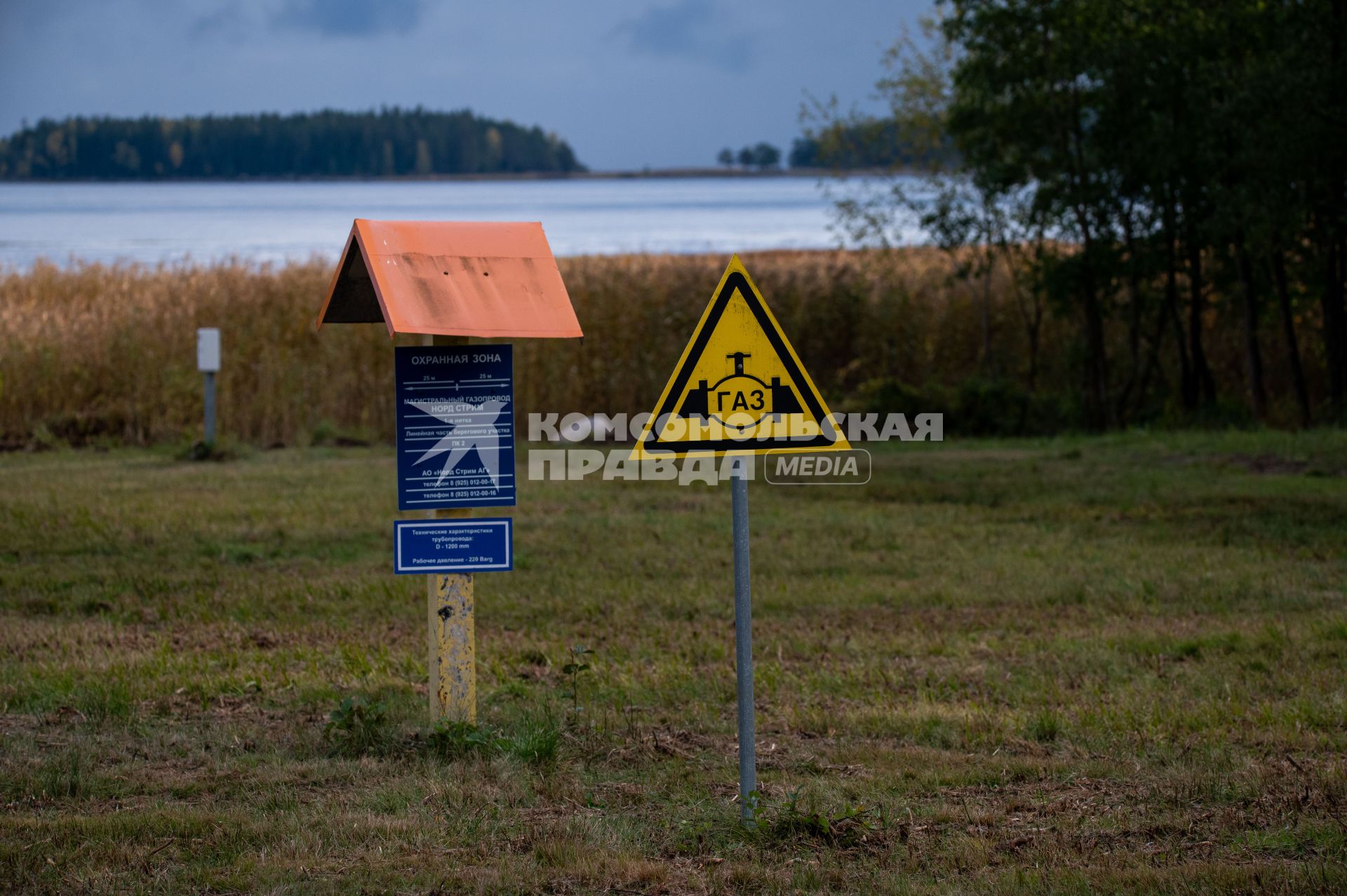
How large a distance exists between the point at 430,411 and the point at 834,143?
63.8 feet

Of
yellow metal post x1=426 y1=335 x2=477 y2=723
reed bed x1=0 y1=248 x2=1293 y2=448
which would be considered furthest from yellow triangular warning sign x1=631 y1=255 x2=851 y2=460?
reed bed x1=0 y1=248 x2=1293 y2=448

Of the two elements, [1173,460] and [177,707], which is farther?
[1173,460]

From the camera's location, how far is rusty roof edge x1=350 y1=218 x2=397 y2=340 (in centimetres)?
481

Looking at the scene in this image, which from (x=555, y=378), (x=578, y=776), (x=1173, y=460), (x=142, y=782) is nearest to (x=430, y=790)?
(x=578, y=776)

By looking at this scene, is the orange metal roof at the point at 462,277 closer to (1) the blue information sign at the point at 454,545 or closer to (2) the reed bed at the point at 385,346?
(1) the blue information sign at the point at 454,545

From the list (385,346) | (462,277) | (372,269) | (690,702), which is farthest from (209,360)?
(372,269)

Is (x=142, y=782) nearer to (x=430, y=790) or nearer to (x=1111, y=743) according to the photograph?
(x=430, y=790)

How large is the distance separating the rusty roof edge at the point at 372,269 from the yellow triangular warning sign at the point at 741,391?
3.77 ft

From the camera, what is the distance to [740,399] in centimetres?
428

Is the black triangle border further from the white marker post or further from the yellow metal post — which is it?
the white marker post

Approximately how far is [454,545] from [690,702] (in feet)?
5.31

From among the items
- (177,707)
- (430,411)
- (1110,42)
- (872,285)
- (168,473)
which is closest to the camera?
A: (430,411)

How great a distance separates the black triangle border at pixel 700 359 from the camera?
4.22 meters

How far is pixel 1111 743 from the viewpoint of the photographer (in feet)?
18.4
